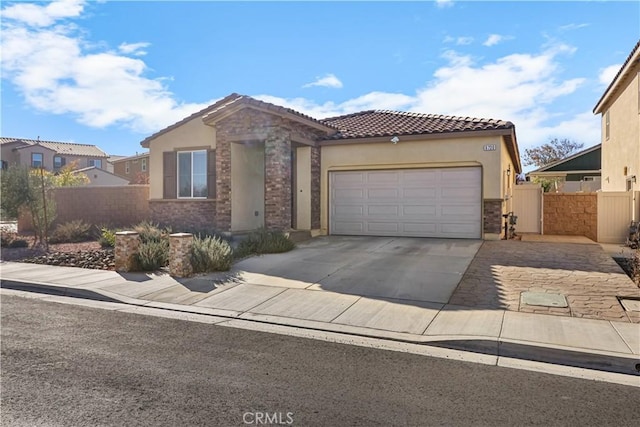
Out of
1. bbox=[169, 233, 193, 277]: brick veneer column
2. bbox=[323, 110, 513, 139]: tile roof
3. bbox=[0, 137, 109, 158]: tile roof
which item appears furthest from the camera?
bbox=[0, 137, 109, 158]: tile roof

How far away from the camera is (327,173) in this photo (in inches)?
663

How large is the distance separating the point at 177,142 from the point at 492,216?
1182cm

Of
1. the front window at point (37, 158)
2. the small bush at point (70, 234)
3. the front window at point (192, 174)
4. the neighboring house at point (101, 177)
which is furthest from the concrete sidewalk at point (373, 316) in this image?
the front window at point (37, 158)

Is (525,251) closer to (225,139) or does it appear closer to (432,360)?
(432,360)

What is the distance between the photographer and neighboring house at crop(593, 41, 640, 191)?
640 inches

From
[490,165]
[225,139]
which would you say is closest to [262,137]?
[225,139]

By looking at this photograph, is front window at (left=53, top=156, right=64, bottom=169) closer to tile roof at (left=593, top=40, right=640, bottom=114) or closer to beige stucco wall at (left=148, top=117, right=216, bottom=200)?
beige stucco wall at (left=148, top=117, right=216, bottom=200)

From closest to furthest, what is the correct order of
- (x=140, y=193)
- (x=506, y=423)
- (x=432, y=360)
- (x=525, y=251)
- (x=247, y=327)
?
(x=506, y=423)
(x=432, y=360)
(x=247, y=327)
(x=525, y=251)
(x=140, y=193)

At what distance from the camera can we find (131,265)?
10.5m

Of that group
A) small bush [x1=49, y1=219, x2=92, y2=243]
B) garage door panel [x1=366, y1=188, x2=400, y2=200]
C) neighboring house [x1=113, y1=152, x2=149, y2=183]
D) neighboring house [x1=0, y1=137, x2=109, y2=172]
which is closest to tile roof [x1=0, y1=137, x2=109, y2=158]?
neighboring house [x1=0, y1=137, x2=109, y2=172]

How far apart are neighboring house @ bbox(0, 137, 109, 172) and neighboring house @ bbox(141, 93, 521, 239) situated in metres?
37.4

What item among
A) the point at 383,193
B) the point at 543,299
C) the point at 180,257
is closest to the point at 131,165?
the point at 383,193

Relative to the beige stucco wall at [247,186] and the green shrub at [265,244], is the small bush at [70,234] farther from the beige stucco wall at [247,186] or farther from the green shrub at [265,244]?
the green shrub at [265,244]

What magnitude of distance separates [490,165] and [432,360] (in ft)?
35.5
